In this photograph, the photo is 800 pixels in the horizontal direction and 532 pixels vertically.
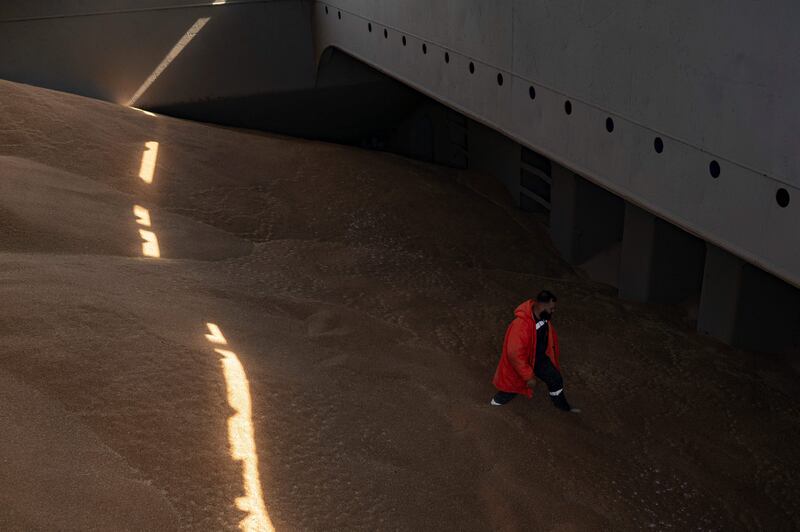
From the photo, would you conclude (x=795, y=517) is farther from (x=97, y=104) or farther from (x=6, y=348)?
(x=97, y=104)

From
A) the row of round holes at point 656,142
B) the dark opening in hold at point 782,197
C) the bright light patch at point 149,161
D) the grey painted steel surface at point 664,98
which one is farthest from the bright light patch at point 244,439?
the bright light patch at point 149,161

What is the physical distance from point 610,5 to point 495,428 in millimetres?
3727

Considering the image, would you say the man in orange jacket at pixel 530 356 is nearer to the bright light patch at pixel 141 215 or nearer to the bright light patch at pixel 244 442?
the bright light patch at pixel 244 442

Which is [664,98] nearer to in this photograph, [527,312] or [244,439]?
[527,312]

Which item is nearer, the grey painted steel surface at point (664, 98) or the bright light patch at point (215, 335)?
the grey painted steel surface at point (664, 98)

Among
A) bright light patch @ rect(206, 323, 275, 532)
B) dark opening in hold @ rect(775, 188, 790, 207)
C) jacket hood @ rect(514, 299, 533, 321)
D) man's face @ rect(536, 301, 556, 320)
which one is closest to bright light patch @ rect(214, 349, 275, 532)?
bright light patch @ rect(206, 323, 275, 532)

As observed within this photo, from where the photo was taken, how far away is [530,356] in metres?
6.85

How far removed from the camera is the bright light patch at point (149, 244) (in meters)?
8.85

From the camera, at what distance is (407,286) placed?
9.46 m

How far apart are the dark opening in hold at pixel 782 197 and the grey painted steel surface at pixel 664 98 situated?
0.05 m

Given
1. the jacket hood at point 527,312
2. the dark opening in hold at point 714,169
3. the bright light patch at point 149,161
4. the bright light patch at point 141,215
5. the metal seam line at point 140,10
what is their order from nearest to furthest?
1. the dark opening in hold at point 714,169
2. the jacket hood at point 527,312
3. the bright light patch at point 141,215
4. the bright light patch at point 149,161
5. the metal seam line at point 140,10

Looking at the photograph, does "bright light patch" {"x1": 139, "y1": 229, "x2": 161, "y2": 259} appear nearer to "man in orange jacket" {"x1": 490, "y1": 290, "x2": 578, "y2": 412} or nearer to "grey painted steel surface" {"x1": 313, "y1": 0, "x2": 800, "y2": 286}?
Answer: "man in orange jacket" {"x1": 490, "y1": 290, "x2": 578, "y2": 412}

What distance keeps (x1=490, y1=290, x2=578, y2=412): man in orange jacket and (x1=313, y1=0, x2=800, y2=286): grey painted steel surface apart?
134cm

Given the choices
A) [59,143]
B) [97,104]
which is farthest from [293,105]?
[59,143]
